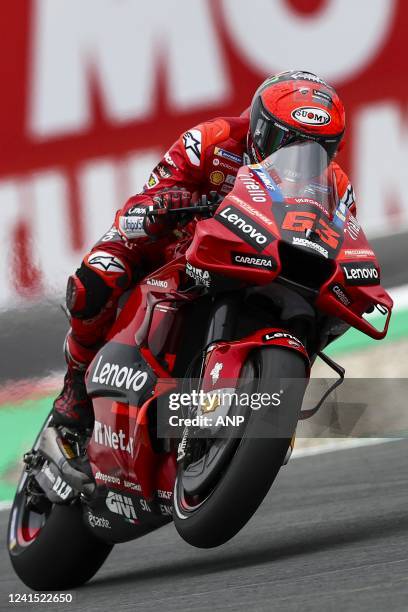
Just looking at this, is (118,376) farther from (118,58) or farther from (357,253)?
(118,58)

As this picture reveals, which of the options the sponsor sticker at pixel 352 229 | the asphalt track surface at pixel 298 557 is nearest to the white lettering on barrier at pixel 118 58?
the asphalt track surface at pixel 298 557

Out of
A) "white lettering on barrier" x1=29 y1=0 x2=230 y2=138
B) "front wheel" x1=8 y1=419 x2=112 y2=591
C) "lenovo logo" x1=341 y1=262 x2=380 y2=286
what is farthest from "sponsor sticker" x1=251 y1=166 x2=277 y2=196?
"white lettering on barrier" x1=29 y1=0 x2=230 y2=138

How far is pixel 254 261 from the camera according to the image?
392cm

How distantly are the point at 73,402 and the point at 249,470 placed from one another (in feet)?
5.18

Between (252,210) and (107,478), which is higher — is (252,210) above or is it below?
above

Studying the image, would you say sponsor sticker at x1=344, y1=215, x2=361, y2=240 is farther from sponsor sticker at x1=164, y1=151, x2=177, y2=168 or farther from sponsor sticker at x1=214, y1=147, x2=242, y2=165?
sponsor sticker at x1=164, y1=151, x2=177, y2=168

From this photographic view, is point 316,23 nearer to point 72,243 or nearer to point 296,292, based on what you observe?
point 72,243

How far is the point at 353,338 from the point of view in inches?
348

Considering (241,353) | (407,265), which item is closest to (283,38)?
(407,265)

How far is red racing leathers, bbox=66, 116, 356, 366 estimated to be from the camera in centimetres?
462

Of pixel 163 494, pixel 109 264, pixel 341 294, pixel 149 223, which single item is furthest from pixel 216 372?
pixel 109 264

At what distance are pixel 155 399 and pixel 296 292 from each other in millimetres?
657

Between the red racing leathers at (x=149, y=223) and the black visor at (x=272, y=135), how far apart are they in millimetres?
154

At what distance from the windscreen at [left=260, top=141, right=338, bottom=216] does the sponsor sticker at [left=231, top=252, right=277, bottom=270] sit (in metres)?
0.29
